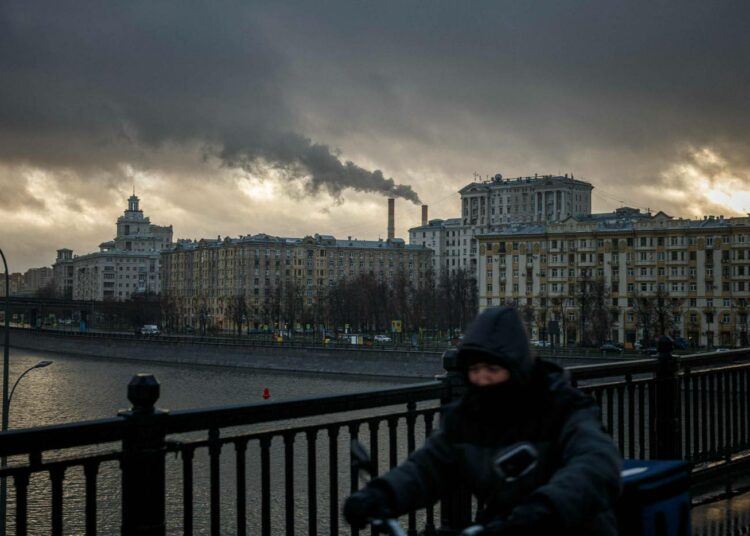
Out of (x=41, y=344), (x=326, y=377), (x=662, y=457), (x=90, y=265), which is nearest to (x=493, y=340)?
(x=662, y=457)

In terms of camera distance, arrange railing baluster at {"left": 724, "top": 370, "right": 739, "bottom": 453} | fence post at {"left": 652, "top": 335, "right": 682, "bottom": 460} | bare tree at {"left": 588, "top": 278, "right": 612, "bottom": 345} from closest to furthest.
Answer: fence post at {"left": 652, "top": 335, "right": 682, "bottom": 460} → railing baluster at {"left": 724, "top": 370, "right": 739, "bottom": 453} → bare tree at {"left": 588, "top": 278, "right": 612, "bottom": 345}

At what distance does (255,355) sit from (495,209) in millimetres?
97560

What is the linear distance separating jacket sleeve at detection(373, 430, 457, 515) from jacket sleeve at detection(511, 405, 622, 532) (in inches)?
15.3

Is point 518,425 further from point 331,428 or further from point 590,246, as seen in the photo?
point 590,246

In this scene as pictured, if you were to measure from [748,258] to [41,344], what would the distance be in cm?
7077

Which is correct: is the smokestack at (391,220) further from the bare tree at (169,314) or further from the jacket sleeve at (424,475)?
the jacket sleeve at (424,475)

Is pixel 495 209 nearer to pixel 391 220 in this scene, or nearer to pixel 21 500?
pixel 391 220

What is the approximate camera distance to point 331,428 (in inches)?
201

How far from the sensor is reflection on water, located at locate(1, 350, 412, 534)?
23.4 meters

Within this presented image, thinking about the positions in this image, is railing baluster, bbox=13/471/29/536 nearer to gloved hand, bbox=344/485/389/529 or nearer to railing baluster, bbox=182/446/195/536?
railing baluster, bbox=182/446/195/536

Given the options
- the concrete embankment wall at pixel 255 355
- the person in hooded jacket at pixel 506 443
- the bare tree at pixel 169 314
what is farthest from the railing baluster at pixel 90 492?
the bare tree at pixel 169 314

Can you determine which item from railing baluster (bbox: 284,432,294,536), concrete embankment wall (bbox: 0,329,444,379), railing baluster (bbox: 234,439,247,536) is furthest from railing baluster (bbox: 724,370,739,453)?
concrete embankment wall (bbox: 0,329,444,379)

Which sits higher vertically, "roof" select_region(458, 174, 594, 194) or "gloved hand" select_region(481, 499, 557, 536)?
"roof" select_region(458, 174, 594, 194)

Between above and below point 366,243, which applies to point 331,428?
below
